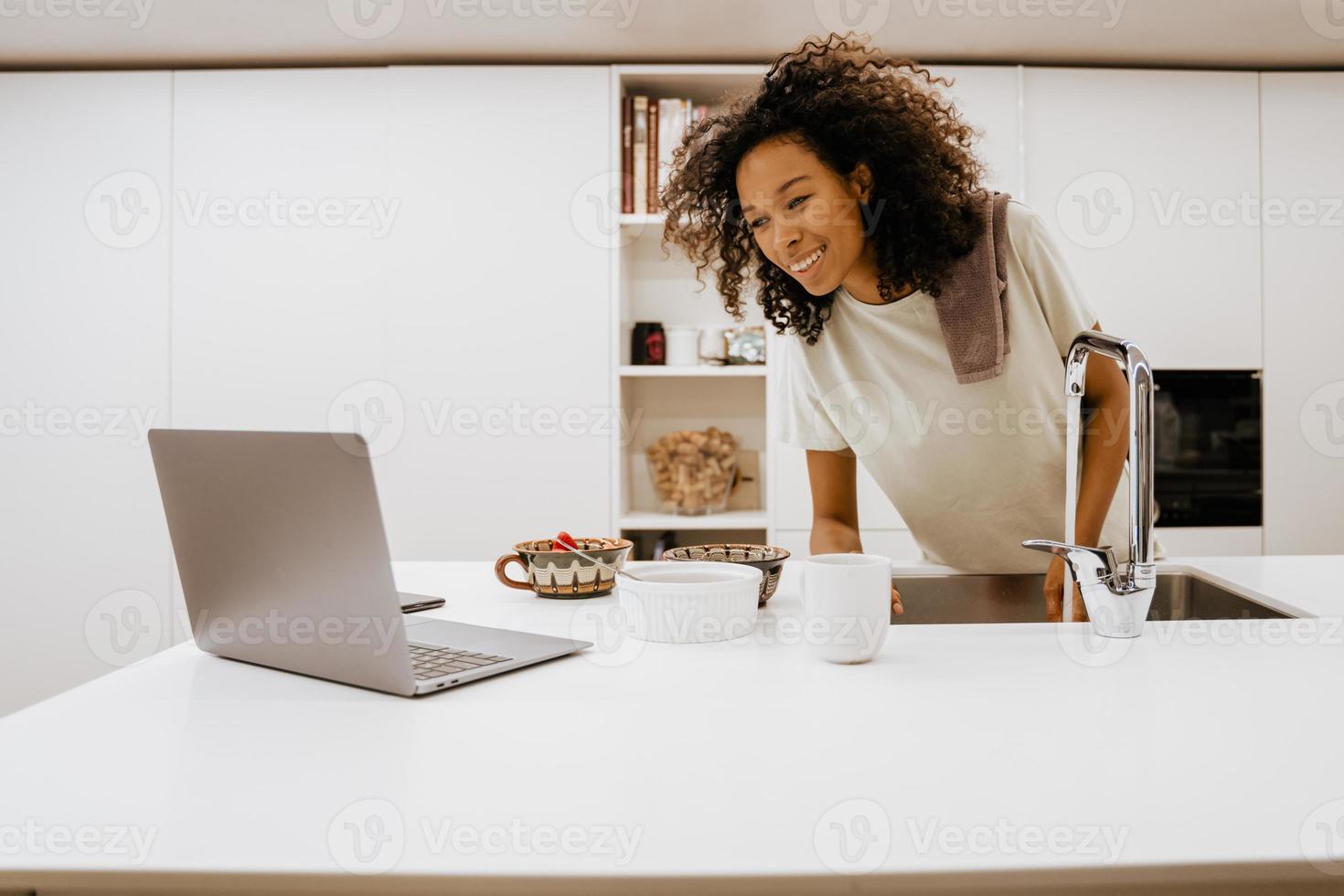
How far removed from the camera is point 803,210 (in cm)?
146

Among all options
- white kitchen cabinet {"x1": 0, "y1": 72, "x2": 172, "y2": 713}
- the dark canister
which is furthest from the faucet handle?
white kitchen cabinet {"x1": 0, "y1": 72, "x2": 172, "y2": 713}

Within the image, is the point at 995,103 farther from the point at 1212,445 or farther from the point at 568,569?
the point at 568,569

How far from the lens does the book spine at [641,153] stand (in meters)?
2.73

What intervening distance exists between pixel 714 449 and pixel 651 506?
32 cm

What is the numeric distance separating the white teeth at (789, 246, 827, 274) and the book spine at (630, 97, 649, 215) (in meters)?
1.34

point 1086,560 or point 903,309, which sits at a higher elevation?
point 903,309

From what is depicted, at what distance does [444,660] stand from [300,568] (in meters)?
0.17

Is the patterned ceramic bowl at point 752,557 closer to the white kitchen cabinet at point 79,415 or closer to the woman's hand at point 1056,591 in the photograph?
the woman's hand at point 1056,591

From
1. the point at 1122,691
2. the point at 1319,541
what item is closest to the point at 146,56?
the point at 1122,691

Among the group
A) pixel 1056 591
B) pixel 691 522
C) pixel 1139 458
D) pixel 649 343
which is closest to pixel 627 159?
pixel 649 343

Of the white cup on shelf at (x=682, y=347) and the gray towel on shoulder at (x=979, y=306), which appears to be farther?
the white cup on shelf at (x=682, y=347)

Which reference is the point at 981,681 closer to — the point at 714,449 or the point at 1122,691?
the point at 1122,691

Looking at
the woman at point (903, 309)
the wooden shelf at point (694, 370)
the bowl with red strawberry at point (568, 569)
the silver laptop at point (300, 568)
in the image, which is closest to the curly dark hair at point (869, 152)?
the woman at point (903, 309)

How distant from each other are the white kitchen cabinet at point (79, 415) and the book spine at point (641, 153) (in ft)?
4.53
